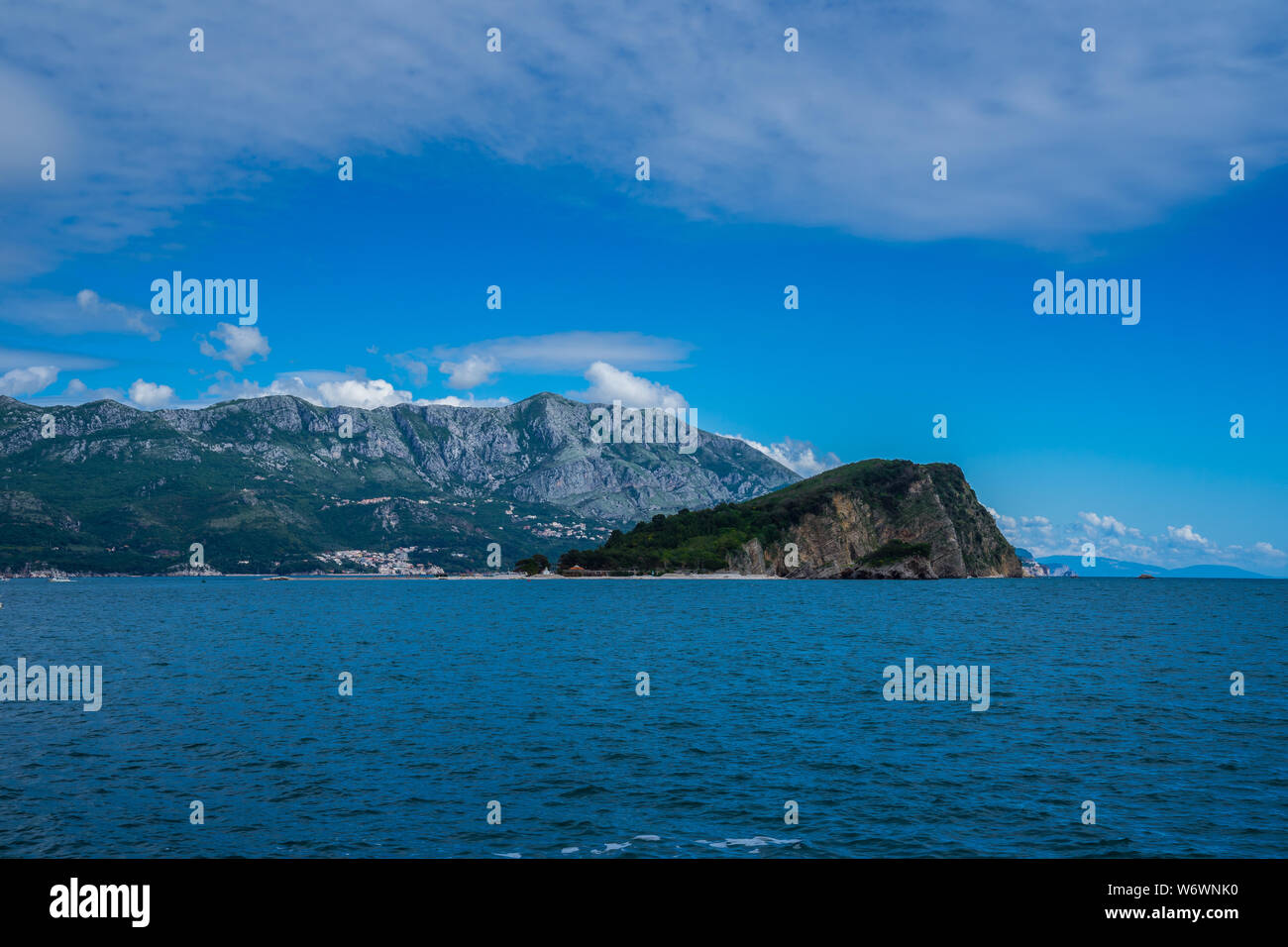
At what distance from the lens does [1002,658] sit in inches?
2857

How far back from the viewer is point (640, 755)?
35.6m

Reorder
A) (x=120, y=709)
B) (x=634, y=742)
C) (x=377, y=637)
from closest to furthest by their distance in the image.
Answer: (x=634, y=742) < (x=120, y=709) < (x=377, y=637)

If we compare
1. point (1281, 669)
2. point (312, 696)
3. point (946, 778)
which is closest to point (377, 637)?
point (312, 696)

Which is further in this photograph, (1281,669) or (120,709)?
(1281,669)

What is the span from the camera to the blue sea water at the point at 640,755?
82.3 feet

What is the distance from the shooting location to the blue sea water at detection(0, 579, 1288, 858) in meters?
25.1

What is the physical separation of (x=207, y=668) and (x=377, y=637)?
1119 inches
